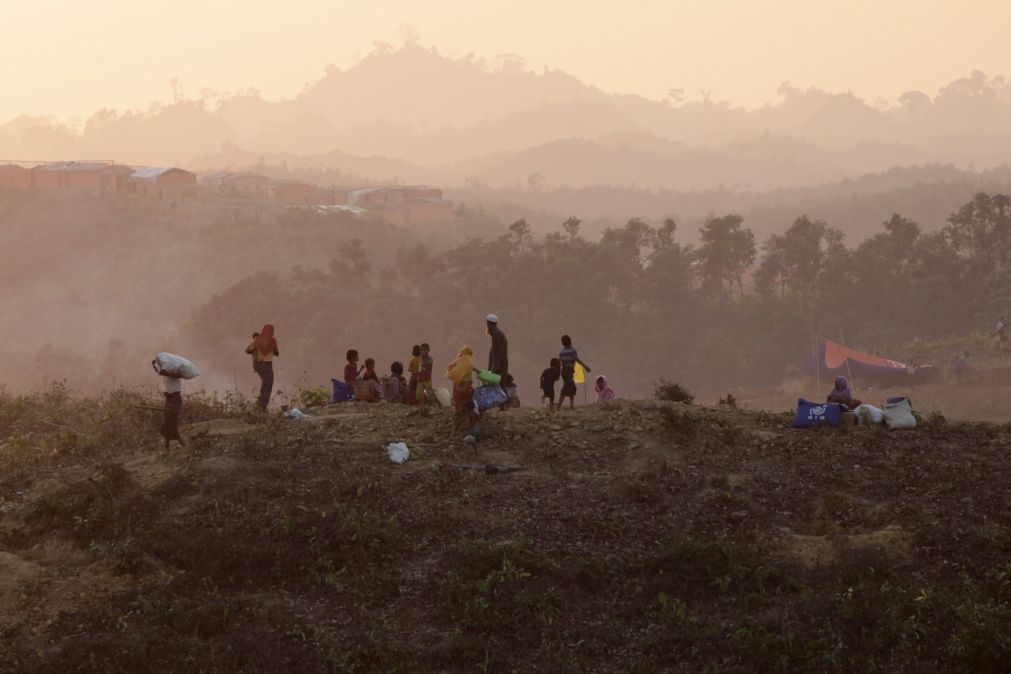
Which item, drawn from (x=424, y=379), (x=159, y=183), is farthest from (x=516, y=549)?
(x=159, y=183)

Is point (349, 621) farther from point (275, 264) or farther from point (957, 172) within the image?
point (957, 172)

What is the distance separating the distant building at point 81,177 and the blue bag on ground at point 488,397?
5654cm

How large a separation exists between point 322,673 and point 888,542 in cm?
598

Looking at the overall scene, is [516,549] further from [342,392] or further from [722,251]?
[722,251]

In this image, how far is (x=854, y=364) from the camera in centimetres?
3675

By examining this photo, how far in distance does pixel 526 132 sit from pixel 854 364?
421 feet

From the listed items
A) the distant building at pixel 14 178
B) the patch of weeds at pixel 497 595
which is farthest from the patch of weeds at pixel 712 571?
the distant building at pixel 14 178

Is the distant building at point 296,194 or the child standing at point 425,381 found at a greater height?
the distant building at point 296,194

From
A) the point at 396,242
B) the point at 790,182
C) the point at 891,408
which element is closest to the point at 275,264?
the point at 396,242

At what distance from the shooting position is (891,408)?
14477mm

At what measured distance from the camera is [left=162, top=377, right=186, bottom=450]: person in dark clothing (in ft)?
42.6

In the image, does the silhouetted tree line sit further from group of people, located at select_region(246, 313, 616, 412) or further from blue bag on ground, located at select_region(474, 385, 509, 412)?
blue bag on ground, located at select_region(474, 385, 509, 412)

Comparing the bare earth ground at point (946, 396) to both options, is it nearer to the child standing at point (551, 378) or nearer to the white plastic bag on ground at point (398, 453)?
the child standing at point (551, 378)

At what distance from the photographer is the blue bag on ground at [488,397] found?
13.8m
